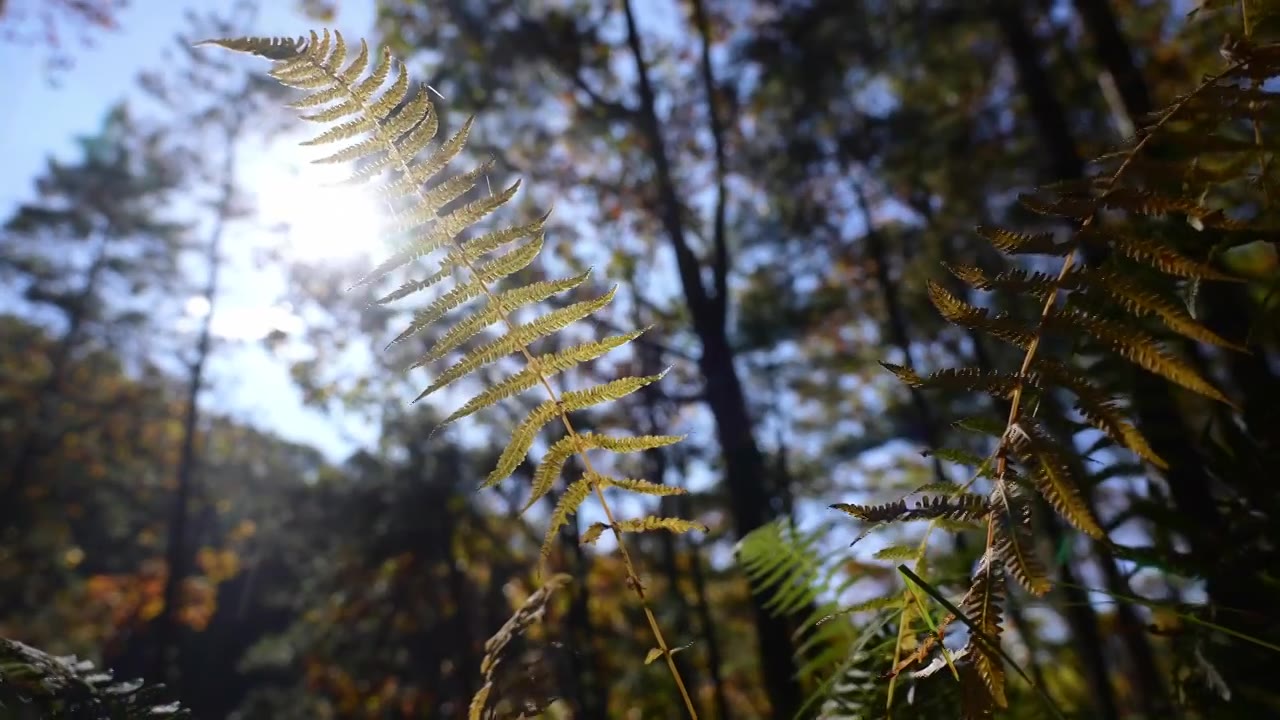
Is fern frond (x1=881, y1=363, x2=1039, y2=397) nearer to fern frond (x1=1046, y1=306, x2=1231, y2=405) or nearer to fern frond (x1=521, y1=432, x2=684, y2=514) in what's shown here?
fern frond (x1=1046, y1=306, x2=1231, y2=405)

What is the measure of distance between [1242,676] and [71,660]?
2047 millimetres

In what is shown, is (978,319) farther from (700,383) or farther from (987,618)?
(700,383)

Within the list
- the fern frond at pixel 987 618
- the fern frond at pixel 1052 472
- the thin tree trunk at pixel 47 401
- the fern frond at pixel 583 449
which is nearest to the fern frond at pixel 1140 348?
the fern frond at pixel 1052 472

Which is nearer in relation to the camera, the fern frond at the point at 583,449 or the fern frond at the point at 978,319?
the fern frond at the point at 978,319

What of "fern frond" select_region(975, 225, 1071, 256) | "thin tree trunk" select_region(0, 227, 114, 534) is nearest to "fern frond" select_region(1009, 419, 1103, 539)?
"fern frond" select_region(975, 225, 1071, 256)

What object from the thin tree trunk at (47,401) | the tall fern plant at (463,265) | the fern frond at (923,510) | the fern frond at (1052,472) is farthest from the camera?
the thin tree trunk at (47,401)

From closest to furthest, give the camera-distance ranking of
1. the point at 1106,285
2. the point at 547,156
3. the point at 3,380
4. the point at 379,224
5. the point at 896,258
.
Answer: the point at 1106,285
the point at 379,224
the point at 547,156
the point at 896,258
the point at 3,380

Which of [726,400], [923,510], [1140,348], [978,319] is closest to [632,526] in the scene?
[923,510]

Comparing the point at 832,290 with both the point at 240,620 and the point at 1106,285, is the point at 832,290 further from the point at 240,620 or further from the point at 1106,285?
the point at 240,620

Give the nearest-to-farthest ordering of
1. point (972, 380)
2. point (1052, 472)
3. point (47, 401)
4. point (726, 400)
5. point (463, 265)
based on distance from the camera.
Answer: point (1052, 472) → point (972, 380) → point (463, 265) → point (726, 400) → point (47, 401)

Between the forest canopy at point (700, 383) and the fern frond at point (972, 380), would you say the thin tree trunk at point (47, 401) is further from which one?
the fern frond at point (972, 380)

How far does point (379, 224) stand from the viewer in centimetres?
99

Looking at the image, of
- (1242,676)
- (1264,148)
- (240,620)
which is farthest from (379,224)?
(240,620)

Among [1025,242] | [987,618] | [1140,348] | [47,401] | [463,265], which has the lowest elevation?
[987,618]
